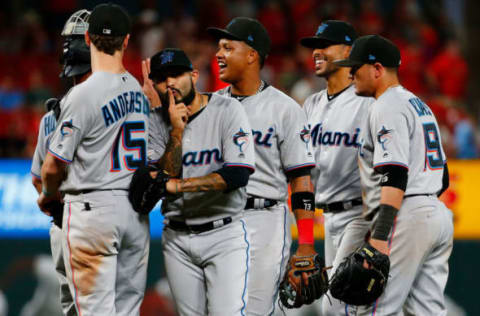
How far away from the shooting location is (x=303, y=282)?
13.6ft

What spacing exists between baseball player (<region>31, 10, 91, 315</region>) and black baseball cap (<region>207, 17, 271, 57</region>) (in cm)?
84

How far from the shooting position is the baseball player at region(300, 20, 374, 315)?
4734 mm

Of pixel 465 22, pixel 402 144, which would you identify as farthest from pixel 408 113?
pixel 465 22

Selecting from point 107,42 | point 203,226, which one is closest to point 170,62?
point 107,42

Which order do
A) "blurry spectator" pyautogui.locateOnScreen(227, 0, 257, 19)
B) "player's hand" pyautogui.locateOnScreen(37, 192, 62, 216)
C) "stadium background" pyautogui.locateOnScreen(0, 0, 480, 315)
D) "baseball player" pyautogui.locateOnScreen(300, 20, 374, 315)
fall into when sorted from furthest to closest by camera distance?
"blurry spectator" pyautogui.locateOnScreen(227, 0, 257, 19) → "stadium background" pyautogui.locateOnScreen(0, 0, 480, 315) → "baseball player" pyautogui.locateOnScreen(300, 20, 374, 315) → "player's hand" pyautogui.locateOnScreen(37, 192, 62, 216)

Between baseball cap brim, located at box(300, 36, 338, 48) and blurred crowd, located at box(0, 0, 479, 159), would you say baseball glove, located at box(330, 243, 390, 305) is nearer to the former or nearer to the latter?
baseball cap brim, located at box(300, 36, 338, 48)

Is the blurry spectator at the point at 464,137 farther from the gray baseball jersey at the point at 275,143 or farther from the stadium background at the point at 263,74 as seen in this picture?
the gray baseball jersey at the point at 275,143

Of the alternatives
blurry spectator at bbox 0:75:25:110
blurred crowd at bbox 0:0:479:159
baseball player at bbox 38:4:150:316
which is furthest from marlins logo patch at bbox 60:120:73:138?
blurry spectator at bbox 0:75:25:110

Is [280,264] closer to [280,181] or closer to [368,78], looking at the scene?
[280,181]

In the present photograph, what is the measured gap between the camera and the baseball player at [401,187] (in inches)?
157

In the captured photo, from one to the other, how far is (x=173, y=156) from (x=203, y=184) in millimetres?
271

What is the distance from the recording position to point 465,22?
13.2 metres

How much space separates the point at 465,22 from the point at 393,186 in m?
10.1

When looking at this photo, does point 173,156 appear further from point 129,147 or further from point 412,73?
point 412,73
